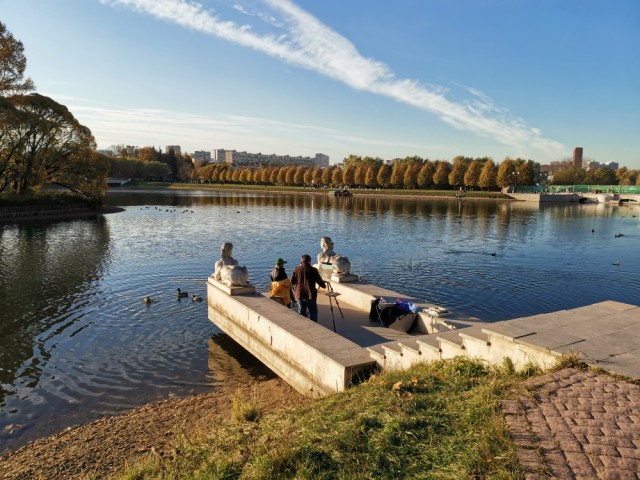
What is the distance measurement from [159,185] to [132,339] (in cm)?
14435

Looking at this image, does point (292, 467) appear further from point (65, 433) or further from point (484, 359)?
point (65, 433)

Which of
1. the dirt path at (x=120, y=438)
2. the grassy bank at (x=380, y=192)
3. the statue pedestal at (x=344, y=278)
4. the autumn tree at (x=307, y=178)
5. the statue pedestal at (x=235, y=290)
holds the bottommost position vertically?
the dirt path at (x=120, y=438)

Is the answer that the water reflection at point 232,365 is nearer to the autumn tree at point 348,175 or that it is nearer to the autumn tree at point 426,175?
the autumn tree at point 426,175

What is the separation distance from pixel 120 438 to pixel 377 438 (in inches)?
207

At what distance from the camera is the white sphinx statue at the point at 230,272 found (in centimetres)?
1394

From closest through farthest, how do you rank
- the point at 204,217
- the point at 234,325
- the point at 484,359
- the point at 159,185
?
the point at 484,359
the point at 234,325
the point at 204,217
the point at 159,185

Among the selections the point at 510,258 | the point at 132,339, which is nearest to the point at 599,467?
the point at 132,339

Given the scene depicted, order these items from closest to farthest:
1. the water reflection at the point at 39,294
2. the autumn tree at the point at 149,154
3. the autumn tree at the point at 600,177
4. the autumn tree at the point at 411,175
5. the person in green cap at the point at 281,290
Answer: the water reflection at the point at 39,294, the person in green cap at the point at 281,290, the autumn tree at the point at 411,175, the autumn tree at the point at 600,177, the autumn tree at the point at 149,154

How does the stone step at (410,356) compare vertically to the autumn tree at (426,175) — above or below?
below

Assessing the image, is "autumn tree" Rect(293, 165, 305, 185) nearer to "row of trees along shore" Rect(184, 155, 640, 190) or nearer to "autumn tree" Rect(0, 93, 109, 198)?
"row of trees along shore" Rect(184, 155, 640, 190)

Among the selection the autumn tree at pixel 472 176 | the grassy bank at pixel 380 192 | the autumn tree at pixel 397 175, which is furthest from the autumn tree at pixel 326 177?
the autumn tree at pixel 472 176

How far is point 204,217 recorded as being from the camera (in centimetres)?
5356

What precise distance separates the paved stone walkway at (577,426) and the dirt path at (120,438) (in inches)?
192

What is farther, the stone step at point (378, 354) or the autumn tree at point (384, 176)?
the autumn tree at point (384, 176)
